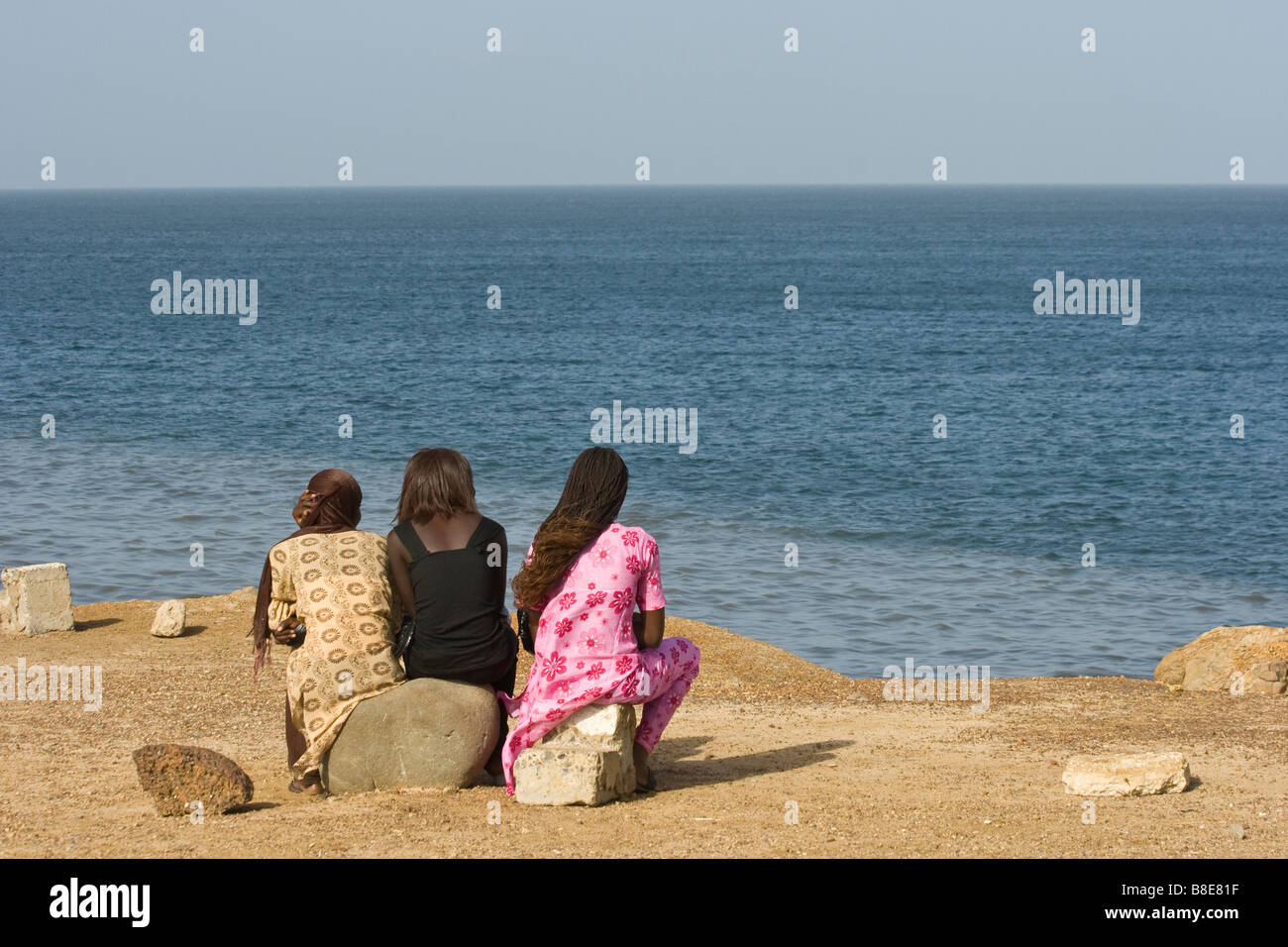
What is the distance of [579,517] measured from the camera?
20.3 ft

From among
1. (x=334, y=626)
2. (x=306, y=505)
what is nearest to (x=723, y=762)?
(x=334, y=626)

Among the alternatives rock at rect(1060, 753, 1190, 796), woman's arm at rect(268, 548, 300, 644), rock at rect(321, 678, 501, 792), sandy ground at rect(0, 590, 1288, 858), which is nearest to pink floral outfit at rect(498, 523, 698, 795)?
rock at rect(321, 678, 501, 792)

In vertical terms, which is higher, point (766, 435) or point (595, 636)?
point (595, 636)

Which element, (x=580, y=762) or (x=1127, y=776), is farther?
(x=1127, y=776)

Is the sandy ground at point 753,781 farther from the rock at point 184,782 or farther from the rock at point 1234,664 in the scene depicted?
the rock at point 1234,664

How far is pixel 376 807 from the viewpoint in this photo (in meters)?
6.00

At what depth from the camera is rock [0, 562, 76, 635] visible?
37.4ft

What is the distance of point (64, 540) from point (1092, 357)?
3468 cm

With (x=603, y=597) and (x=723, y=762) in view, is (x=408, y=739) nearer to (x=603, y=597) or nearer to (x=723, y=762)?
(x=603, y=597)

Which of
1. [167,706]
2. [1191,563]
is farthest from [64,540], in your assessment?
[1191,563]

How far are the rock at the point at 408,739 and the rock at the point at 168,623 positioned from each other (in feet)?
18.1

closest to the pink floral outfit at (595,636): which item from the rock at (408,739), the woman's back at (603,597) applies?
the woman's back at (603,597)

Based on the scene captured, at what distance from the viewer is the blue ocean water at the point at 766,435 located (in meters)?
17.0

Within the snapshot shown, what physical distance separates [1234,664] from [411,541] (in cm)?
649
